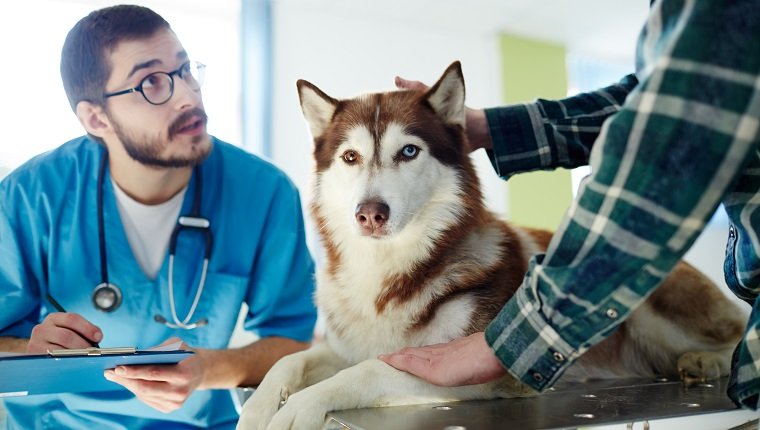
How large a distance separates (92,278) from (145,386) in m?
0.36

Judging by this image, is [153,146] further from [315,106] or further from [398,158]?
[398,158]

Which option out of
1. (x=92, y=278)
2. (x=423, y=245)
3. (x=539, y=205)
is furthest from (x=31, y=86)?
(x=539, y=205)

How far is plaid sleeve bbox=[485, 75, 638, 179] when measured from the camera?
1096 millimetres

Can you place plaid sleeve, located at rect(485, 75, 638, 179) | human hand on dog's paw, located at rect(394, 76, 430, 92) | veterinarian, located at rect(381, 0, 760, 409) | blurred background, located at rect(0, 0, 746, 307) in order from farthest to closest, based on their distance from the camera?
blurred background, located at rect(0, 0, 746, 307)
human hand on dog's paw, located at rect(394, 76, 430, 92)
plaid sleeve, located at rect(485, 75, 638, 179)
veterinarian, located at rect(381, 0, 760, 409)

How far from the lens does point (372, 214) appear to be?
3.43 ft

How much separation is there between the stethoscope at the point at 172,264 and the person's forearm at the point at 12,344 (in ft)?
0.48

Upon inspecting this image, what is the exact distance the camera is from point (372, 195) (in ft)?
3.53

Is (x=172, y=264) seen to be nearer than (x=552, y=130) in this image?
No

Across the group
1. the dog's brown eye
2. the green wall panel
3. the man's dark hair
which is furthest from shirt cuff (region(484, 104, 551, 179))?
the green wall panel

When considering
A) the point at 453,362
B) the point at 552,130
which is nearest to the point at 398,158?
the point at 552,130

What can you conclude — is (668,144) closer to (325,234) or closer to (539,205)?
(325,234)

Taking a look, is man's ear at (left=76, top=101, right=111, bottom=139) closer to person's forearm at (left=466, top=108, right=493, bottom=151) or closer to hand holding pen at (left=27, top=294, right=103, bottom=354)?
hand holding pen at (left=27, top=294, right=103, bottom=354)

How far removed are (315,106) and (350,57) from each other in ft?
8.63

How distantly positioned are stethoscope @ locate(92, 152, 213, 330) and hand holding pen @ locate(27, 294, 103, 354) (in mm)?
173
